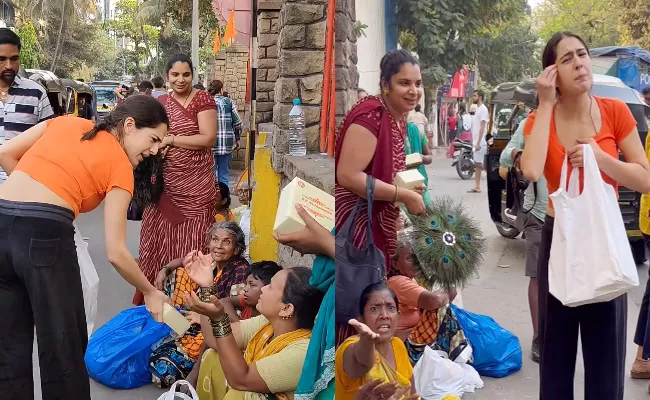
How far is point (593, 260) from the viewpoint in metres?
1.30

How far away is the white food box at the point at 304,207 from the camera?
161cm

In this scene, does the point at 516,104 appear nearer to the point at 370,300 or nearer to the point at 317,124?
the point at 370,300

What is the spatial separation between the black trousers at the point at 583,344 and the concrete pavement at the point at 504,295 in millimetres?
19

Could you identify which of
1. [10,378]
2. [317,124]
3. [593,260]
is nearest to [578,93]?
[593,260]

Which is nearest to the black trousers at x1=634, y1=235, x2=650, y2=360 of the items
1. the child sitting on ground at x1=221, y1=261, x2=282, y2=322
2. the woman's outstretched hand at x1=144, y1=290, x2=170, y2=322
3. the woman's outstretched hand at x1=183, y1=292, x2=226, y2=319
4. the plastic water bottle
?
the plastic water bottle

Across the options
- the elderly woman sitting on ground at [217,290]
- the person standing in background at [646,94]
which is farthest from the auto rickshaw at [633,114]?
the elderly woman sitting on ground at [217,290]

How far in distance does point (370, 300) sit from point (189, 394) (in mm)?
1763

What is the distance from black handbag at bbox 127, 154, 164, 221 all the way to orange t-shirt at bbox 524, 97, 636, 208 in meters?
2.61

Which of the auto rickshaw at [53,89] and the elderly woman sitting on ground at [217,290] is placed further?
the auto rickshaw at [53,89]

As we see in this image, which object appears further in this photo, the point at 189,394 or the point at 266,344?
the point at 189,394

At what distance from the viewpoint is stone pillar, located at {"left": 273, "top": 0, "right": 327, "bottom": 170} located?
6.46ft

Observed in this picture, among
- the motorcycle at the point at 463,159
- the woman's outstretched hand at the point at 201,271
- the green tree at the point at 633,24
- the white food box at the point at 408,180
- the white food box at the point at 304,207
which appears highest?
the green tree at the point at 633,24

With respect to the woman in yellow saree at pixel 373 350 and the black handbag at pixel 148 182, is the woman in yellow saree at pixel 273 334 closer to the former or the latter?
the woman in yellow saree at pixel 373 350

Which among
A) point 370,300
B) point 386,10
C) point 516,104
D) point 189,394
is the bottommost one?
point 189,394
